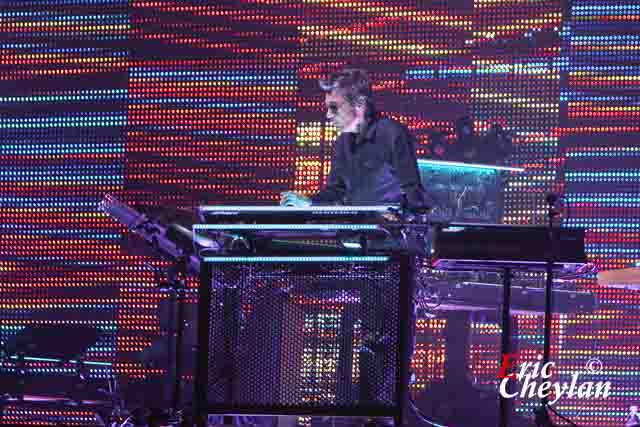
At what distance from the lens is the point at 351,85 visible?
5633 mm

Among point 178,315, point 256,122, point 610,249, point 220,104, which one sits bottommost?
point 178,315

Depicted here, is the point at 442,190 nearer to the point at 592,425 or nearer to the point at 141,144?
the point at 592,425

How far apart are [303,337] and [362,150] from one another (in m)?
1.57

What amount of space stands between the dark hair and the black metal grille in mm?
1602

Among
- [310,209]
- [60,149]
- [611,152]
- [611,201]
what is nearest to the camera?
[310,209]

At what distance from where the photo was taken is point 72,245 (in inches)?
392

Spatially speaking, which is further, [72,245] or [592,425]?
[72,245]

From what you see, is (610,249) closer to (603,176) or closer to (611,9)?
(603,176)

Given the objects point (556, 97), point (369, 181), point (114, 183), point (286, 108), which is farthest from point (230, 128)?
point (369, 181)

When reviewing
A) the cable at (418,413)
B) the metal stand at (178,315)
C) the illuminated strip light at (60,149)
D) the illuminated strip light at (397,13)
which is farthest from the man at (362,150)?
the illuminated strip light at (60,149)

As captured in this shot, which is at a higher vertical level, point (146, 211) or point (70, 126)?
point (70, 126)

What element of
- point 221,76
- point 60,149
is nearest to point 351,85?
point 221,76

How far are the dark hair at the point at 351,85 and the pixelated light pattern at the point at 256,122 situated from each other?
3.44 meters

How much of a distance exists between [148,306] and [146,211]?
11.9ft
